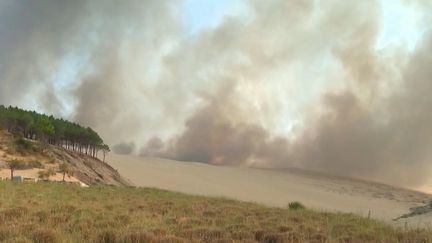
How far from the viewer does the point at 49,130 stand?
103125 mm

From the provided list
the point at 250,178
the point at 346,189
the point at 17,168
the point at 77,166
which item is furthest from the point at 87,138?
the point at 346,189

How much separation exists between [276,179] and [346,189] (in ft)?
95.6

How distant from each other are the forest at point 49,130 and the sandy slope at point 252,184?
1670 centimetres

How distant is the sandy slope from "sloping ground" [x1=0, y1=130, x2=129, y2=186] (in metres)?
28.3

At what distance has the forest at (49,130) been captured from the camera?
350 ft

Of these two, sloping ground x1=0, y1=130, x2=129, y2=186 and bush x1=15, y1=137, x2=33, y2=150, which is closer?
sloping ground x1=0, y1=130, x2=129, y2=186

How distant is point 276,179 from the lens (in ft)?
589

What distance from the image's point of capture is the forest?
106800mm

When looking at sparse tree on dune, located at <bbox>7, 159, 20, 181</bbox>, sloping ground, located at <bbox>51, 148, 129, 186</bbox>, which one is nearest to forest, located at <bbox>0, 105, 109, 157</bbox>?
sloping ground, located at <bbox>51, 148, 129, 186</bbox>

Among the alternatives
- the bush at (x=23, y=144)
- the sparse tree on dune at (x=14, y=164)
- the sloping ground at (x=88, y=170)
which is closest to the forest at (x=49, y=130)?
the sloping ground at (x=88, y=170)

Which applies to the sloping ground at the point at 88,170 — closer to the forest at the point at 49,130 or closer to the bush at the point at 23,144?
the bush at the point at 23,144

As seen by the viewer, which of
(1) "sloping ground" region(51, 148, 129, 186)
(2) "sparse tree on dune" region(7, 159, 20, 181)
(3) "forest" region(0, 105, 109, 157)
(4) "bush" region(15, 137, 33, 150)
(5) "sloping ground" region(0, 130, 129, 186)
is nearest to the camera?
(2) "sparse tree on dune" region(7, 159, 20, 181)

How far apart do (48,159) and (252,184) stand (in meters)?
85.7

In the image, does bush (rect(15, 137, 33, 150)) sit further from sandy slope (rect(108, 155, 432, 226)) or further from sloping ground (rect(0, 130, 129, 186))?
sandy slope (rect(108, 155, 432, 226))
